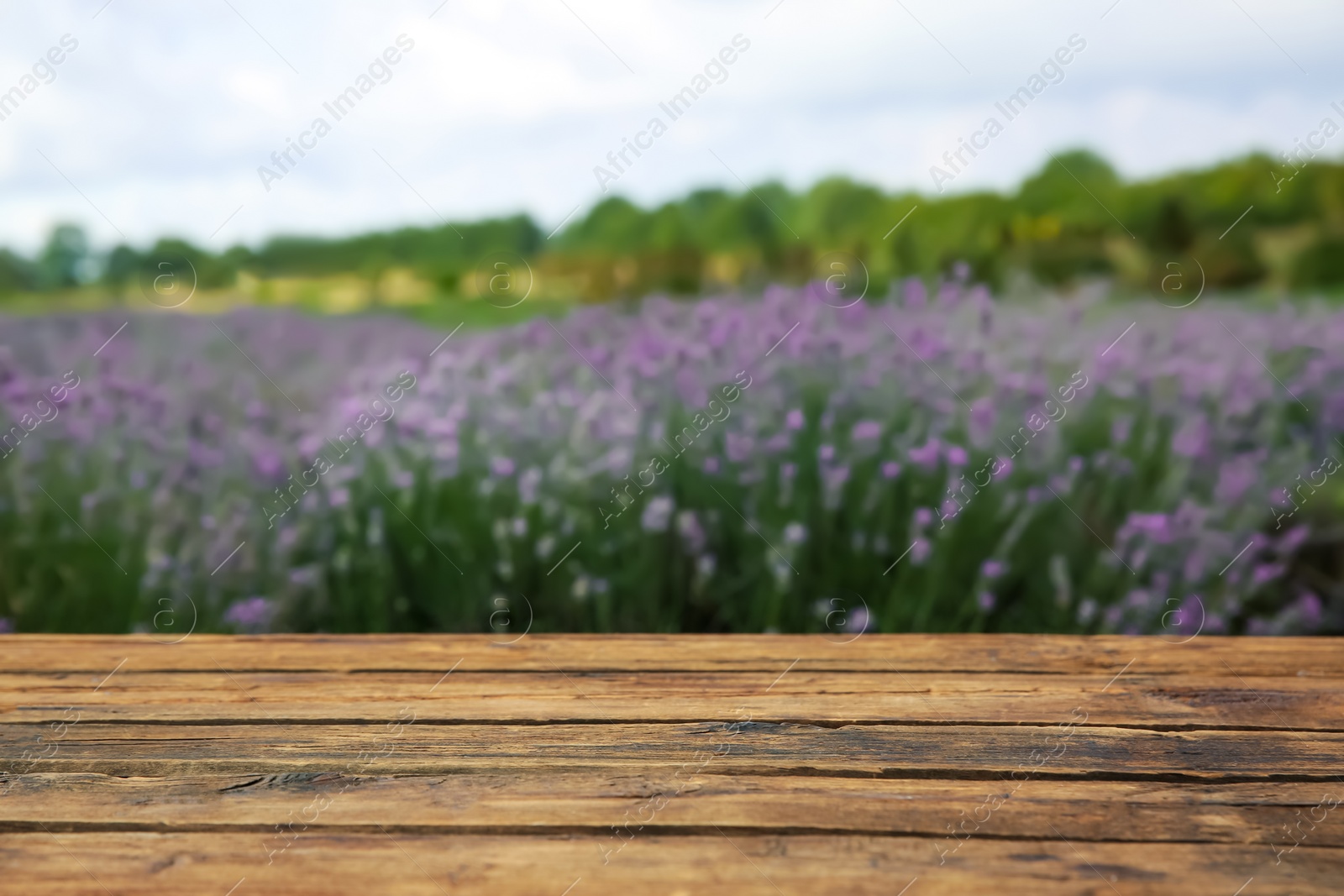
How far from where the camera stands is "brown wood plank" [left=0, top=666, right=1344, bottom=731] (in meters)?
1.35

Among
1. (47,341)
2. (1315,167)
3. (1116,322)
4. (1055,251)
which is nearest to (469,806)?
(1116,322)

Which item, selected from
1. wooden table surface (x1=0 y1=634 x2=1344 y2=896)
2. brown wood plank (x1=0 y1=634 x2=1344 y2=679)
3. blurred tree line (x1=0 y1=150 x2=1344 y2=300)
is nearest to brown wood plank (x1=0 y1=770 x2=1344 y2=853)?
wooden table surface (x1=0 y1=634 x2=1344 y2=896)

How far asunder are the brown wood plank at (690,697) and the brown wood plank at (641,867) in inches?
11.7

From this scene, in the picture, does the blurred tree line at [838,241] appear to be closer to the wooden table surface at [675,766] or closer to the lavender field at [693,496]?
the lavender field at [693,496]

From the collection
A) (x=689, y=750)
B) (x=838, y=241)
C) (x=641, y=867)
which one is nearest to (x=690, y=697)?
(x=689, y=750)

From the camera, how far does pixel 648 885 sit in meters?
0.97

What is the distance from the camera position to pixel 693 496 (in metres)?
2.65

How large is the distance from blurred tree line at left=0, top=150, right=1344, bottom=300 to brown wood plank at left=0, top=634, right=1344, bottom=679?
9.67 ft

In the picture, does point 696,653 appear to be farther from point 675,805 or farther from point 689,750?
point 675,805

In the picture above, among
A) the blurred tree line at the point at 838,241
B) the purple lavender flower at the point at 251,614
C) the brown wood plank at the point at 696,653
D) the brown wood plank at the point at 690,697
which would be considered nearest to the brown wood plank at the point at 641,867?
the brown wood plank at the point at 690,697

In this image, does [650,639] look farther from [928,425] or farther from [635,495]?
[928,425]

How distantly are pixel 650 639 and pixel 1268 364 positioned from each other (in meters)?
2.50

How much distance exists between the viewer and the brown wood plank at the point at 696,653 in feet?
5.06

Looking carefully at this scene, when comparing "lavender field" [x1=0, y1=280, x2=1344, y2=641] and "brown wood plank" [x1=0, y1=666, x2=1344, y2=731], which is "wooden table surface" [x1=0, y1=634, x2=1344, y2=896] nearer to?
"brown wood plank" [x1=0, y1=666, x2=1344, y2=731]
